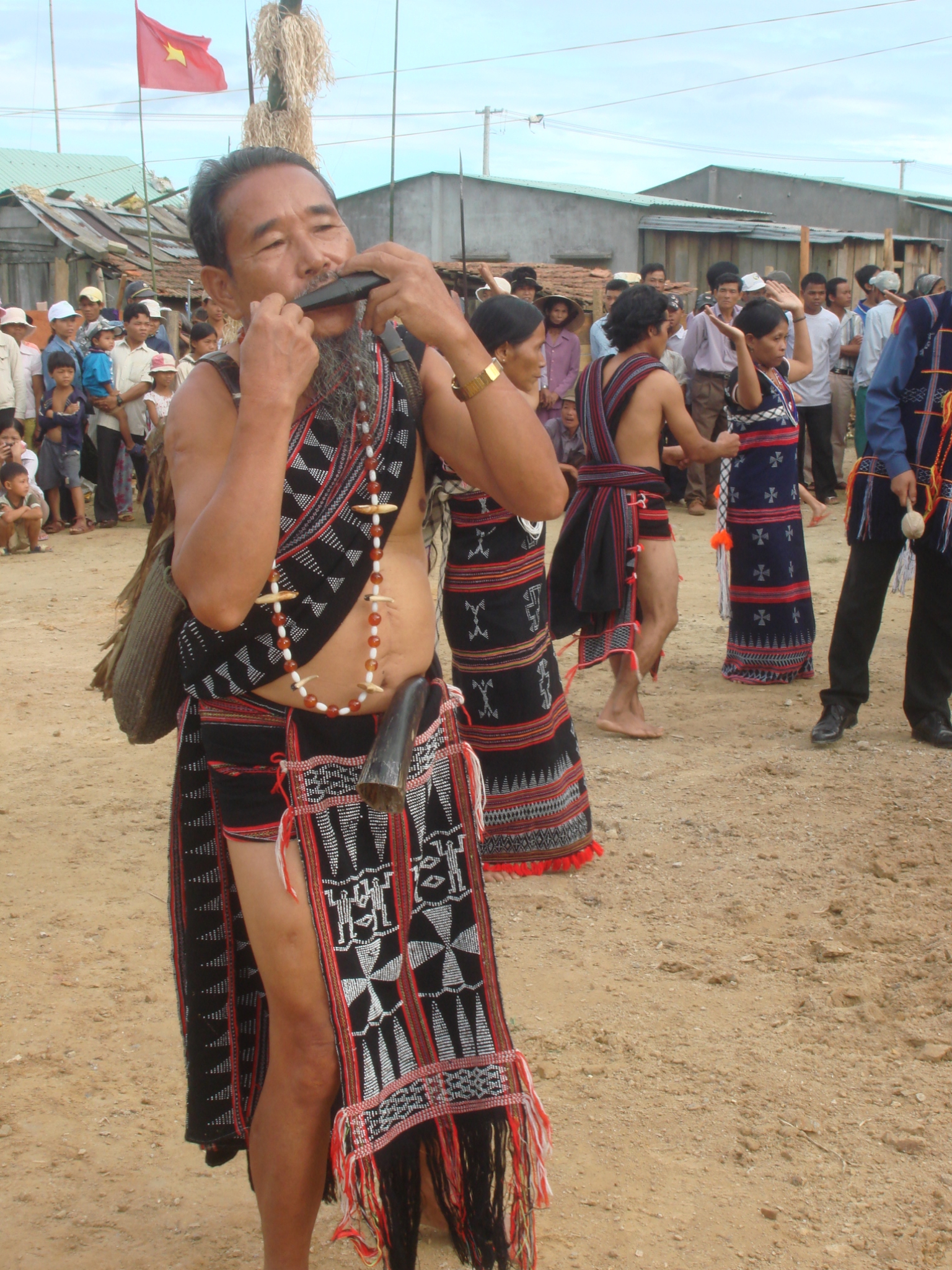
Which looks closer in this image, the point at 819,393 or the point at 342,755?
the point at 342,755

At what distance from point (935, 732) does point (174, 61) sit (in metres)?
11.8

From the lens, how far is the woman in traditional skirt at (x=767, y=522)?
6.26m

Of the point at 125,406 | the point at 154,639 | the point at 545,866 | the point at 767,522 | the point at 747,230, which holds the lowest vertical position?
the point at 545,866

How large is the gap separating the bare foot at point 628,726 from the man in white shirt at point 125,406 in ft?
22.7

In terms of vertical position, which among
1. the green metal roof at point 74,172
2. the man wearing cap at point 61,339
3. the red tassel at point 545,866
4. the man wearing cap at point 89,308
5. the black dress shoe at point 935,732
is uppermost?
the green metal roof at point 74,172

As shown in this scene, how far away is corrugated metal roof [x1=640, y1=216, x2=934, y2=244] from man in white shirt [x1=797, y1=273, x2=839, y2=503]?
6912 mm

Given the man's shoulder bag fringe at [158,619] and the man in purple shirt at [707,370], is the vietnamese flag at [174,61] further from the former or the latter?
the man's shoulder bag fringe at [158,619]

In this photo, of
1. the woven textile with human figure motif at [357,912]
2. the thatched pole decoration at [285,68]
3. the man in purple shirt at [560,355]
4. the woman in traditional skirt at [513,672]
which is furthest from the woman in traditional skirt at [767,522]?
the man in purple shirt at [560,355]

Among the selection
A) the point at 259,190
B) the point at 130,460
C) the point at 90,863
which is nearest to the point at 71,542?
the point at 130,460

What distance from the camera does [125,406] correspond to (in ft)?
36.9

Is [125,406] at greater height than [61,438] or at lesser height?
greater

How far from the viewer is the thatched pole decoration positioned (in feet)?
11.6

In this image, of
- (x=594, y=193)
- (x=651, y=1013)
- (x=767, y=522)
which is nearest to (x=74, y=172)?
(x=594, y=193)

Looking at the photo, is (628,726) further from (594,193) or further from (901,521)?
(594,193)
